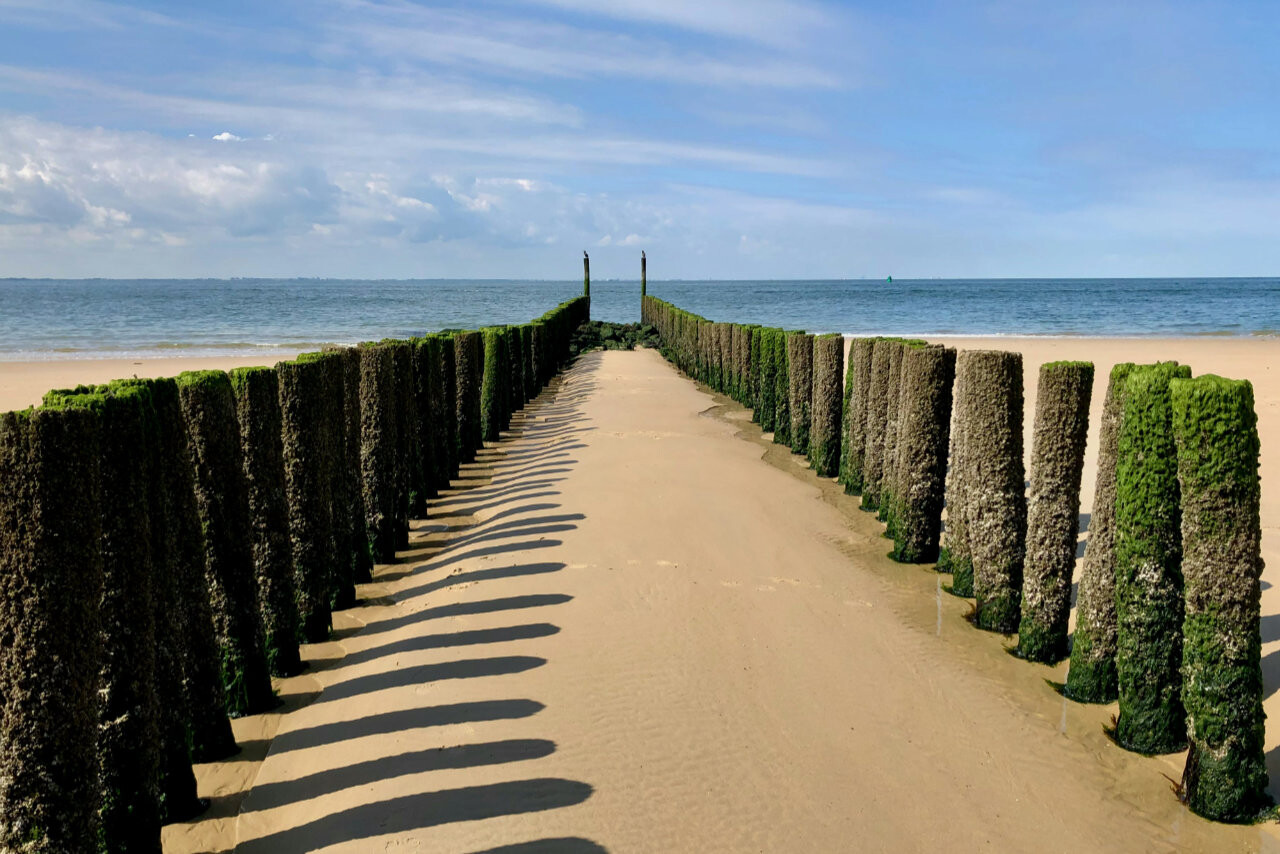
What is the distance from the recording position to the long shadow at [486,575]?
304 inches

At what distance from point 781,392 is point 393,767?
36.9 ft

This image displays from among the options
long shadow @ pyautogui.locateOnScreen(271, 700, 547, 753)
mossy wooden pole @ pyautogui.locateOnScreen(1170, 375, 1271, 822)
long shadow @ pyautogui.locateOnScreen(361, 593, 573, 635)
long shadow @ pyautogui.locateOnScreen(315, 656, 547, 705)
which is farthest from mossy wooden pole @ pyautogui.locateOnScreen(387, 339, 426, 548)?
mossy wooden pole @ pyautogui.locateOnScreen(1170, 375, 1271, 822)

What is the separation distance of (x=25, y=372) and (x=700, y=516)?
88.8 feet

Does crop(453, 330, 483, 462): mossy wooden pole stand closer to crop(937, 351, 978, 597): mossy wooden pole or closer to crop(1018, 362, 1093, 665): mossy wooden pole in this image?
crop(937, 351, 978, 597): mossy wooden pole

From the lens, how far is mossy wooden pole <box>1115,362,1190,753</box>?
5.14m

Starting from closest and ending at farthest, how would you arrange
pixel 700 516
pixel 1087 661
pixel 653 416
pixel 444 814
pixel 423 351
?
pixel 444 814 → pixel 1087 661 → pixel 700 516 → pixel 423 351 → pixel 653 416

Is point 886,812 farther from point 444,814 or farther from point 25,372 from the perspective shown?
point 25,372

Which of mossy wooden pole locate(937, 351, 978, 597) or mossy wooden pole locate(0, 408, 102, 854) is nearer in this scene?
mossy wooden pole locate(0, 408, 102, 854)

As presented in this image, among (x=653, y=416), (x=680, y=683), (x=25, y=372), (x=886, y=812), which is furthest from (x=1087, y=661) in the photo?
(x=25, y=372)

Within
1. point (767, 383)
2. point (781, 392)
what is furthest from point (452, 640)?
point (767, 383)

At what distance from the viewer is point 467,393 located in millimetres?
14156

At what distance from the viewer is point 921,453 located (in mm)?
8672

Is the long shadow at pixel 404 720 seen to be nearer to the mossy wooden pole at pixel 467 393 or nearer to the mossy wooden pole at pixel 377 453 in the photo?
the mossy wooden pole at pixel 377 453

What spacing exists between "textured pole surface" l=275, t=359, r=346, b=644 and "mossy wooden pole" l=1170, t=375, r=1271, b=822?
5816 mm
